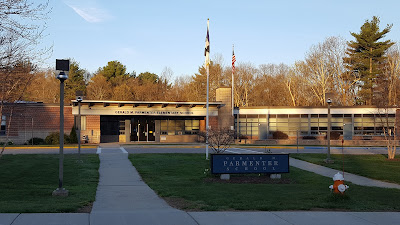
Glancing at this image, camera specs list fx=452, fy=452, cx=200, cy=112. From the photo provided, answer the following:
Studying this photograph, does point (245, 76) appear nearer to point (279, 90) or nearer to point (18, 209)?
point (279, 90)

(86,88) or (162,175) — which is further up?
(86,88)

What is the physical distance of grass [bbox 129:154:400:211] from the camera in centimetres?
1116

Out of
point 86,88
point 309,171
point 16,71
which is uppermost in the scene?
→ point 86,88

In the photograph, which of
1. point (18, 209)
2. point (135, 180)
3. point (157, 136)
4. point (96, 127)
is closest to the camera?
point (18, 209)

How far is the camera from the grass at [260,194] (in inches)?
440

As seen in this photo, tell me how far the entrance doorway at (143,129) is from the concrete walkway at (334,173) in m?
24.3

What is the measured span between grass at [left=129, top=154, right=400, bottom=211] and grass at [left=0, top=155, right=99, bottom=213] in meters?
2.28

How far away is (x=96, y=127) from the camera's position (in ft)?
144

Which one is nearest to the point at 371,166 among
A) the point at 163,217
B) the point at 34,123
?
the point at 163,217

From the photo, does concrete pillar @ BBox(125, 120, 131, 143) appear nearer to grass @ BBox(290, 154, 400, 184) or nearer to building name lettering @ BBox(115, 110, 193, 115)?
building name lettering @ BBox(115, 110, 193, 115)

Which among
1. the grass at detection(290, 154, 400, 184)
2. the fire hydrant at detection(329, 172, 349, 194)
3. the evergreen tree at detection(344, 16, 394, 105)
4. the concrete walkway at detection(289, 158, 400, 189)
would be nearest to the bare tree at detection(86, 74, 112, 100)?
the evergreen tree at detection(344, 16, 394, 105)

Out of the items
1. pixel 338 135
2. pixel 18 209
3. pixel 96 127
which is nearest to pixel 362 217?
pixel 18 209

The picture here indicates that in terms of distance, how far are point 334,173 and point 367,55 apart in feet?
168

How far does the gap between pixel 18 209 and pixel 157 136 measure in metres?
38.6
